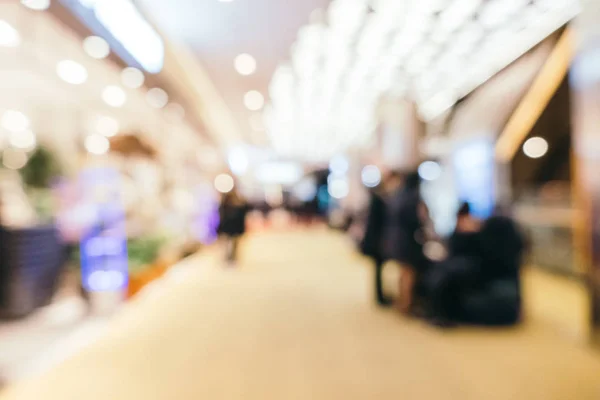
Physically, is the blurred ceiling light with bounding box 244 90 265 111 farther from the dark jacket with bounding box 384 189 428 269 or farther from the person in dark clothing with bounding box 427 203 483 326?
the person in dark clothing with bounding box 427 203 483 326

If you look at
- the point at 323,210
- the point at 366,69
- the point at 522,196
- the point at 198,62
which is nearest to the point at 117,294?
the point at 198,62

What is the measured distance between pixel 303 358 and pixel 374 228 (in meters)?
1.99

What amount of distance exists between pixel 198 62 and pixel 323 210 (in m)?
11.3

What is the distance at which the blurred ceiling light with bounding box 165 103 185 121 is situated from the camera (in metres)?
8.89

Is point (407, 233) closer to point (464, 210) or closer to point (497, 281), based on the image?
point (464, 210)

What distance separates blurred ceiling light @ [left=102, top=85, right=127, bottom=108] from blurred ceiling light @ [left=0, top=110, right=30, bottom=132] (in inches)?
66.3

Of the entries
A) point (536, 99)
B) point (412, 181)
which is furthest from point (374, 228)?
point (536, 99)

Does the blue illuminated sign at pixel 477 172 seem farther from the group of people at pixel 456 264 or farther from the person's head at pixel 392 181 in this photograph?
the group of people at pixel 456 264

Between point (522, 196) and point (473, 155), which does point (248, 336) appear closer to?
point (522, 196)

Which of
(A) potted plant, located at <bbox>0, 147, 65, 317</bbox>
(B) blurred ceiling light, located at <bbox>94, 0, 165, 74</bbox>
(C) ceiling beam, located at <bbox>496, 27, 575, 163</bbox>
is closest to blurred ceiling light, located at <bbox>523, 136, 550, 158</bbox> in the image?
(C) ceiling beam, located at <bbox>496, 27, 575, 163</bbox>

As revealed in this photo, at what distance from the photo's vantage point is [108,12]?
4133 millimetres

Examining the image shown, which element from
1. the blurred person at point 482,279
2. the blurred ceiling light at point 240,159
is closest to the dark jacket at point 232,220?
the blurred person at point 482,279

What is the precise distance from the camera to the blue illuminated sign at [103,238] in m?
4.54

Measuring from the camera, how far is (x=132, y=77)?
6598mm
